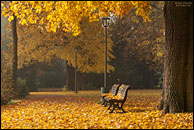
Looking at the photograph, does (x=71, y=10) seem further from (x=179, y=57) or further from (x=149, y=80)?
(x=149, y=80)

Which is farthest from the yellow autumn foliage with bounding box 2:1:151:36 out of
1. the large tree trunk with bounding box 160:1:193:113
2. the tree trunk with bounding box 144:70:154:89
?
the tree trunk with bounding box 144:70:154:89

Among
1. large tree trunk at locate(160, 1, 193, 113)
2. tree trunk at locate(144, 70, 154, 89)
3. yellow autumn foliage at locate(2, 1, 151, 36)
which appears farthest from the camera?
tree trunk at locate(144, 70, 154, 89)

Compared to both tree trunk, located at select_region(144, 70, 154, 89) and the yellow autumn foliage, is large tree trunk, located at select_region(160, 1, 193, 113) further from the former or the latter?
tree trunk, located at select_region(144, 70, 154, 89)

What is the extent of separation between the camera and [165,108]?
11.5 metres

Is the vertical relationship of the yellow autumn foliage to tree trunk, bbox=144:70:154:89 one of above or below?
above

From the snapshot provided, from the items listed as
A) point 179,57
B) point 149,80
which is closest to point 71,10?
point 179,57

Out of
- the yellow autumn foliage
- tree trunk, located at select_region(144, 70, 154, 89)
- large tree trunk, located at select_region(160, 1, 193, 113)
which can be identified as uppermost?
the yellow autumn foliage

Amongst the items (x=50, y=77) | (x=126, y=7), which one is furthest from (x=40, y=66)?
(x=126, y=7)

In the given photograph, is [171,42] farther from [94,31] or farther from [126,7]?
[94,31]

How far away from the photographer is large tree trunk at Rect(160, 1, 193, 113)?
1106cm

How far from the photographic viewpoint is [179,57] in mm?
11164

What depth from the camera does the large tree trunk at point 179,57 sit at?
436 inches

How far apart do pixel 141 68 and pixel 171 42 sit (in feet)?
93.9

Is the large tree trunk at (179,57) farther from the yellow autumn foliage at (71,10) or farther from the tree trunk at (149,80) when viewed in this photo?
the tree trunk at (149,80)
